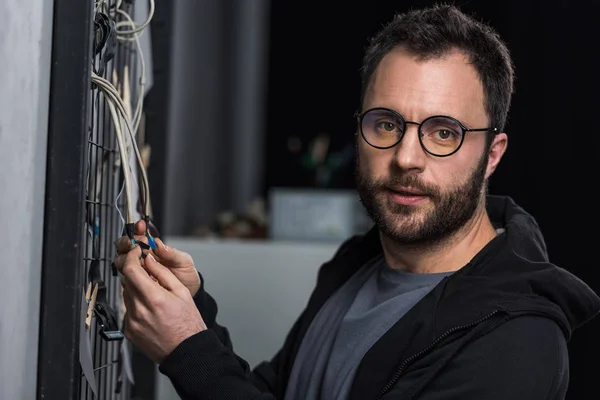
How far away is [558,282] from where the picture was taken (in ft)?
3.20

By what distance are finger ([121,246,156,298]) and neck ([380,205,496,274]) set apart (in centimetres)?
46

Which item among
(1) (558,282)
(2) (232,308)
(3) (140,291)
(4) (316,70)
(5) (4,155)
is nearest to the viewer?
(5) (4,155)

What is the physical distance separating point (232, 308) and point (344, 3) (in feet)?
8.29

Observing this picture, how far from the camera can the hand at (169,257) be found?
795 millimetres

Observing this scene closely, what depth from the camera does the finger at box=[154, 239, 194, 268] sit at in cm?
84

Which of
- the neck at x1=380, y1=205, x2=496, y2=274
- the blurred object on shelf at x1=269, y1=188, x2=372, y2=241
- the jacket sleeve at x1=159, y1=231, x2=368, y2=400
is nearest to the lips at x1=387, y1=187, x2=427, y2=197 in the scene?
the neck at x1=380, y1=205, x2=496, y2=274

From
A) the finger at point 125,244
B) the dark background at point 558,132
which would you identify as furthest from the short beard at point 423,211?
the dark background at point 558,132

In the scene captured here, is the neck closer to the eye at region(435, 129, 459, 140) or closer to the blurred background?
the eye at region(435, 129, 459, 140)

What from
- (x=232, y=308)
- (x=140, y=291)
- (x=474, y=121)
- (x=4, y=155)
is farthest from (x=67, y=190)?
Answer: (x=232, y=308)

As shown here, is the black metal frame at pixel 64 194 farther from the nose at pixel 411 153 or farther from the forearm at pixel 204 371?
the nose at pixel 411 153

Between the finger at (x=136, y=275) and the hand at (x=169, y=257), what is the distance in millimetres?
14

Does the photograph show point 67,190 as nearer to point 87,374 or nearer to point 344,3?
point 87,374

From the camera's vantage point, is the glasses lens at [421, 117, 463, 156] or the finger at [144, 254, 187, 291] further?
the glasses lens at [421, 117, 463, 156]

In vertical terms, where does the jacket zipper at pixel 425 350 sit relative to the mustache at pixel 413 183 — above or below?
below
